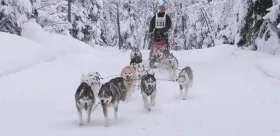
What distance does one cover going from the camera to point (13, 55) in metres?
14.7

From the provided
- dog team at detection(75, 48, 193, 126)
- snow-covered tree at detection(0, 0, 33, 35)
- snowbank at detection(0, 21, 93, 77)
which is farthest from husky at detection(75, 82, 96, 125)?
snow-covered tree at detection(0, 0, 33, 35)

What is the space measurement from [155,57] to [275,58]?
13.4 feet

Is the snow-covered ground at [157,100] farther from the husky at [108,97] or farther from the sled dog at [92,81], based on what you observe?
the sled dog at [92,81]

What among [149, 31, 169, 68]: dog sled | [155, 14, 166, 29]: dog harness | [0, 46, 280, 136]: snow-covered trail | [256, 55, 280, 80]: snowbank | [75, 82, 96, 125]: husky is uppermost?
[155, 14, 166, 29]: dog harness

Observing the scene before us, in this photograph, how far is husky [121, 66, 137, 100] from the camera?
11.2 metres

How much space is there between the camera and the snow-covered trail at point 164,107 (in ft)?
26.9

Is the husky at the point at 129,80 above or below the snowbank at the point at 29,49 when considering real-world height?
below

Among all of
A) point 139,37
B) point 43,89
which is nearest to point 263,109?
point 43,89

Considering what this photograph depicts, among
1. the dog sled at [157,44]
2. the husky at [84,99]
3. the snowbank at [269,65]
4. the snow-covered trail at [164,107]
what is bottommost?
the snow-covered trail at [164,107]

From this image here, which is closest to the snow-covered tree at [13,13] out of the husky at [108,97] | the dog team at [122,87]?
the dog team at [122,87]

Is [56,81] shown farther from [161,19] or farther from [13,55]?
[161,19]

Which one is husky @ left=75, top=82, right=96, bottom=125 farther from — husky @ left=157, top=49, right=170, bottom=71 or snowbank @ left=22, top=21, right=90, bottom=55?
snowbank @ left=22, top=21, right=90, bottom=55

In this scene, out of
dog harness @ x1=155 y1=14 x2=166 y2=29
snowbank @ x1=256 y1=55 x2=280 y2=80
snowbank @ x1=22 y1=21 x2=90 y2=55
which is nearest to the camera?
snowbank @ x1=256 y1=55 x2=280 y2=80

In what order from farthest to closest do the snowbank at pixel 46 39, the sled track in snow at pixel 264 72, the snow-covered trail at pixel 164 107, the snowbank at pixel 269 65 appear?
the snowbank at pixel 46 39 → the snowbank at pixel 269 65 → the sled track in snow at pixel 264 72 → the snow-covered trail at pixel 164 107
